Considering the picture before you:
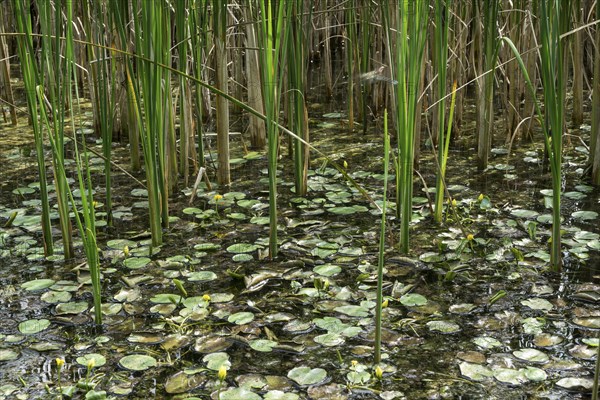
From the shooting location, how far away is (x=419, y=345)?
1.92 meters

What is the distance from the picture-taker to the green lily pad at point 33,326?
2.01m

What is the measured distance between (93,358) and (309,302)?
2.06ft

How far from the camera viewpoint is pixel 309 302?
218 cm

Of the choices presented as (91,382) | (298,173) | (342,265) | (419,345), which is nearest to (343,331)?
(419,345)

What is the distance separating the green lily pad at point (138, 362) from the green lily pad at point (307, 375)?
13.5 inches

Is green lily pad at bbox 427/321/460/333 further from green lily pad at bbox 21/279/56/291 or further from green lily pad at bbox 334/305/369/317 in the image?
green lily pad at bbox 21/279/56/291

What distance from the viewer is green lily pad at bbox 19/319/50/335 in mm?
2008

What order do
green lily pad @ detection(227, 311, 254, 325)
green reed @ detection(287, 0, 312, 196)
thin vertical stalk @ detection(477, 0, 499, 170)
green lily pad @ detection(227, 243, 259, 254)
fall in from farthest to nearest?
thin vertical stalk @ detection(477, 0, 499, 170)
green reed @ detection(287, 0, 312, 196)
green lily pad @ detection(227, 243, 259, 254)
green lily pad @ detection(227, 311, 254, 325)

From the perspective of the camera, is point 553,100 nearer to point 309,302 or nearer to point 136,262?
point 309,302

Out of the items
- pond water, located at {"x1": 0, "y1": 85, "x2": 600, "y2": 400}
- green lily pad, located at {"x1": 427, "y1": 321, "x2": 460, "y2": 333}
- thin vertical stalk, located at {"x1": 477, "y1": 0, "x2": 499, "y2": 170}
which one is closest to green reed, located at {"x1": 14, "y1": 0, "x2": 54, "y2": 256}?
pond water, located at {"x1": 0, "y1": 85, "x2": 600, "y2": 400}

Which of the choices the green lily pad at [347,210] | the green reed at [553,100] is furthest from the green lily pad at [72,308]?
the green reed at [553,100]

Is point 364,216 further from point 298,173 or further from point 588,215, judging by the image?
point 588,215

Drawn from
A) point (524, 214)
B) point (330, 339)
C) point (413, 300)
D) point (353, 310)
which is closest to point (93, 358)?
point (330, 339)

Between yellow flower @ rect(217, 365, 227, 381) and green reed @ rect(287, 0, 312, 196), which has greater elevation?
green reed @ rect(287, 0, 312, 196)
